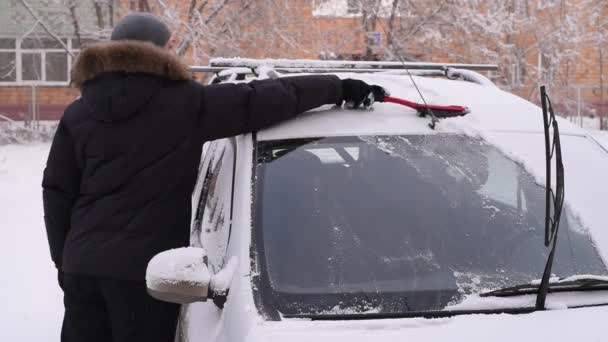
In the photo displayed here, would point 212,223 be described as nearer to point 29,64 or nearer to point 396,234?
point 396,234

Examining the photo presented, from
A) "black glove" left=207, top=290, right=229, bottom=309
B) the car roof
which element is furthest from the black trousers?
the car roof

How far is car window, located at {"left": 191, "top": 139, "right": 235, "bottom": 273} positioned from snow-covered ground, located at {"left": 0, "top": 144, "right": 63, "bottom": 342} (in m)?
2.31

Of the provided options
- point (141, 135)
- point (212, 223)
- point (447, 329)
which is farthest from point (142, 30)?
point (447, 329)

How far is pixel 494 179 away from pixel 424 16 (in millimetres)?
14646

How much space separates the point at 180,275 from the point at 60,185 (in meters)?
0.91

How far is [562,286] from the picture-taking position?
2463 mm

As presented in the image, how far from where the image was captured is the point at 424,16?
17031mm

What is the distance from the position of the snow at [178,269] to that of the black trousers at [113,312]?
505 millimetres

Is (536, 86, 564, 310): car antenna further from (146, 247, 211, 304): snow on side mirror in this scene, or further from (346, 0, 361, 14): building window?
(346, 0, 361, 14): building window

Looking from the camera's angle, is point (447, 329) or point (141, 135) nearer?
→ point (447, 329)

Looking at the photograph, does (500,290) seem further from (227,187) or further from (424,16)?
(424,16)

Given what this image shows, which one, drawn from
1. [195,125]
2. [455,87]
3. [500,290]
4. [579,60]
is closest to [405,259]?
[500,290]

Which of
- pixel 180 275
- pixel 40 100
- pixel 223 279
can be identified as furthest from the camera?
pixel 40 100

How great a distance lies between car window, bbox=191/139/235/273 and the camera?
2.73 m
